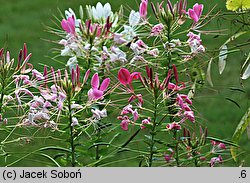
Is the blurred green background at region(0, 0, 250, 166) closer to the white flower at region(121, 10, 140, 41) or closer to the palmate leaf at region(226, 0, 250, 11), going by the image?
the palmate leaf at region(226, 0, 250, 11)

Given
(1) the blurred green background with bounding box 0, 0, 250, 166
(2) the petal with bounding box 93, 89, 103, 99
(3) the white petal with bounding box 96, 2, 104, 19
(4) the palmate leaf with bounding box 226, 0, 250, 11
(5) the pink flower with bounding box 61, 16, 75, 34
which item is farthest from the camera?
(1) the blurred green background with bounding box 0, 0, 250, 166

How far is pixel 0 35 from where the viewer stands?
14.0 ft

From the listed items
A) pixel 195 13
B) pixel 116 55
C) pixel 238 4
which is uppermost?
pixel 238 4

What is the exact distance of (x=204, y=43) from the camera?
3959 millimetres

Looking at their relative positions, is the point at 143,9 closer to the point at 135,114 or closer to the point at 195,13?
the point at 195,13

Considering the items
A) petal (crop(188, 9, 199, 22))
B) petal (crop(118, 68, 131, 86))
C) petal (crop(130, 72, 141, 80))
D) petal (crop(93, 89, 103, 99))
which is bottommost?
petal (crop(93, 89, 103, 99))

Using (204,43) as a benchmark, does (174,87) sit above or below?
below

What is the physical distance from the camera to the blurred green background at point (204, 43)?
10.5ft

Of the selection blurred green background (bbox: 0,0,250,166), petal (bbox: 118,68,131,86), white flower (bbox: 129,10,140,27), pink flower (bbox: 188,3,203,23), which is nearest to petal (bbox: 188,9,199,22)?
pink flower (bbox: 188,3,203,23)

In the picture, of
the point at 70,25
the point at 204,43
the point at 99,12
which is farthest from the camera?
the point at 204,43

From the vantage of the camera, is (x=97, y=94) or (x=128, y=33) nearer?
(x=97, y=94)

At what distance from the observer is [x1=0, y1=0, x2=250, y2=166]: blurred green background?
3191mm

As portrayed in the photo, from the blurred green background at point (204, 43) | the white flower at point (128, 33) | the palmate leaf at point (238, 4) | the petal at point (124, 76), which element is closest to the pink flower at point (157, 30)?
the white flower at point (128, 33)

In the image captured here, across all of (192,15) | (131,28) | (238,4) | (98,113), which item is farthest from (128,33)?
(238,4)
